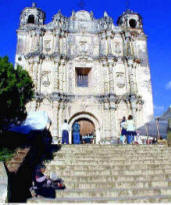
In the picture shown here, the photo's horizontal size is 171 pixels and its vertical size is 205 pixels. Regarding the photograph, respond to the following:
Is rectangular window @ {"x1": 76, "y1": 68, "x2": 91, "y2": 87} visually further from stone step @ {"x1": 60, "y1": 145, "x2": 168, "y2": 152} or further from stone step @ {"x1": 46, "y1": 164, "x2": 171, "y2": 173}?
stone step @ {"x1": 46, "y1": 164, "x2": 171, "y2": 173}

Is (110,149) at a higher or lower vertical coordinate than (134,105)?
lower

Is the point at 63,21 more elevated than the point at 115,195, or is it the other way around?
the point at 63,21

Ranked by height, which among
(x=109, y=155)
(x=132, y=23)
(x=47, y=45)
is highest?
(x=132, y=23)

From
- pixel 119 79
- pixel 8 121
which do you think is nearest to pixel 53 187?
pixel 8 121

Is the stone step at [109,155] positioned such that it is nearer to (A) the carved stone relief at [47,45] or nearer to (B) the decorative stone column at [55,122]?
(B) the decorative stone column at [55,122]

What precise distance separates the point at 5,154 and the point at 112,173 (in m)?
3.29

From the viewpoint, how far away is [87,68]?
16.0m

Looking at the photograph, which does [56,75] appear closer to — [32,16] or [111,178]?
[32,16]

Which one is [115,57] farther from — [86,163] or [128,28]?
[86,163]

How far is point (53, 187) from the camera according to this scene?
500cm

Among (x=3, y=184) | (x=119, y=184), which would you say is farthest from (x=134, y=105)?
(x=3, y=184)

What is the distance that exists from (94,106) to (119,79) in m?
2.86

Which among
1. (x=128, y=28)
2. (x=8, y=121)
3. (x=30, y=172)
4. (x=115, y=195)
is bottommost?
(x=115, y=195)

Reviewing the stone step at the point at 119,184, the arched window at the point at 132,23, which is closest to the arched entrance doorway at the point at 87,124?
the arched window at the point at 132,23
